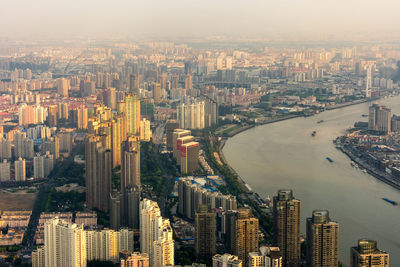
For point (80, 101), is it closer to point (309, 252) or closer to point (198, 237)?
point (198, 237)

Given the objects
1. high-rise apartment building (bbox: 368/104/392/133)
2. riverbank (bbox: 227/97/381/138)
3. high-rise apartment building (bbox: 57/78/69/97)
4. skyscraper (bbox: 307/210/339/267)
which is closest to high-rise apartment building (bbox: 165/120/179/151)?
riverbank (bbox: 227/97/381/138)

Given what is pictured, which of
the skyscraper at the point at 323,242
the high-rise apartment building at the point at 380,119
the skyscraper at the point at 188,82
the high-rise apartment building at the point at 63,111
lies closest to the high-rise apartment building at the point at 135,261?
the skyscraper at the point at 323,242

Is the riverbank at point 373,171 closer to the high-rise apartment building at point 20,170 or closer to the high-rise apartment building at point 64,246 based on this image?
the high-rise apartment building at point 64,246

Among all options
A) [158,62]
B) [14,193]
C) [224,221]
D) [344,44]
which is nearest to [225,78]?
[158,62]

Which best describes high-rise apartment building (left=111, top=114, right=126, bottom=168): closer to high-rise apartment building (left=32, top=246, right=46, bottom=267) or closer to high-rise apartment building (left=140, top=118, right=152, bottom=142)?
high-rise apartment building (left=140, top=118, right=152, bottom=142)

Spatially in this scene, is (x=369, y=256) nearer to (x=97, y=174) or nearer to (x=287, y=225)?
(x=287, y=225)

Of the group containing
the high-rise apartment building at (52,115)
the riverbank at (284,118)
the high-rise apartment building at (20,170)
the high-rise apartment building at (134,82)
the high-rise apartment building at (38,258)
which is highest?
the high-rise apartment building at (134,82)

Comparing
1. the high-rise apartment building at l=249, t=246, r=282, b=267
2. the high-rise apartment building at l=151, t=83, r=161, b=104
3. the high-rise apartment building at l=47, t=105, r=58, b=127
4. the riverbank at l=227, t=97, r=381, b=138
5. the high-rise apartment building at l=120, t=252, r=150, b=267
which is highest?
the high-rise apartment building at l=151, t=83, r=161, b=104
